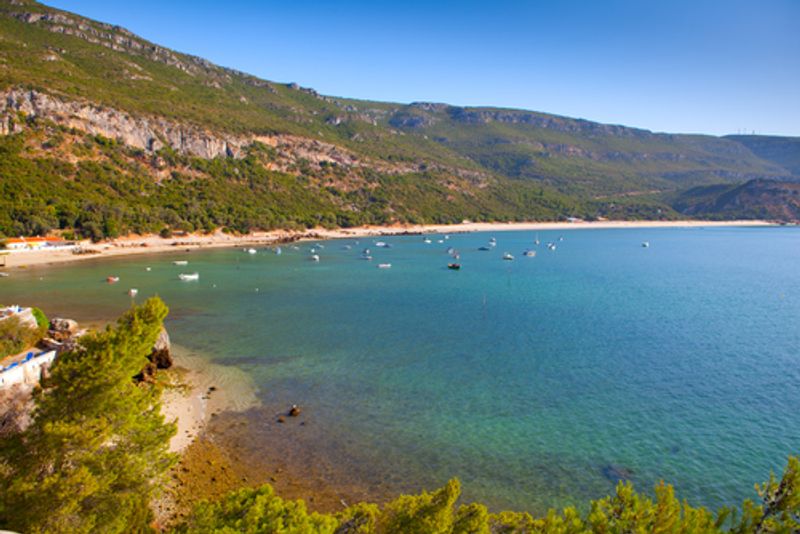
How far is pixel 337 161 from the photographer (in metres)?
171

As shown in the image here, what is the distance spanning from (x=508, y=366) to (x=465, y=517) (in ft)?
72.3

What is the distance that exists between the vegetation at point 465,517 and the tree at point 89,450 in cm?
281

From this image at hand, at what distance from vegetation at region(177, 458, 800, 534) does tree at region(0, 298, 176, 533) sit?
281cm

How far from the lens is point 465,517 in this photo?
9531mm

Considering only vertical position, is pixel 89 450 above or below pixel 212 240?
above

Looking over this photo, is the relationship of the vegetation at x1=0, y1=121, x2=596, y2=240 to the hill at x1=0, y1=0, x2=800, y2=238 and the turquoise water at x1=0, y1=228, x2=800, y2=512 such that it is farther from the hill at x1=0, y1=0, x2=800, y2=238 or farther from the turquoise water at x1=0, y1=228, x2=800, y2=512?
the turquoise water at x1=0, y1=228, x2=800, y2=512

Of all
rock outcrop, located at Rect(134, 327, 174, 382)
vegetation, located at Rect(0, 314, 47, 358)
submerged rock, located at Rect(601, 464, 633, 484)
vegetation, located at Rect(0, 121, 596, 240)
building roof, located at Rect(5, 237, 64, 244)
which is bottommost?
submerged rock, located at Rect(601, 464, 633, 484)

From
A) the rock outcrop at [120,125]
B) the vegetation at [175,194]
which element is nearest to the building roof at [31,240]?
the vegetation at [175,194]

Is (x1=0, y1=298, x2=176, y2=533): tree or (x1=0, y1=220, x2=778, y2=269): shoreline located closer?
(x1=0, y1=298, x2=176, y2=533): tree

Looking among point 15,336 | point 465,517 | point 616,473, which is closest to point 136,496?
point 465,517

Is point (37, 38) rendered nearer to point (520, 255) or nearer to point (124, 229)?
point (124, 229)

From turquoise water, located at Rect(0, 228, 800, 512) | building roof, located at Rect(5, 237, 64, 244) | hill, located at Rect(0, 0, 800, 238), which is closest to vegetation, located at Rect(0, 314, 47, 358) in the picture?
turquoise water, located at Rect(0, 228, 800, 512)

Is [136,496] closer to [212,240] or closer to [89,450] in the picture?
[89,450]

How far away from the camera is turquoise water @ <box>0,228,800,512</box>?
745 inches
